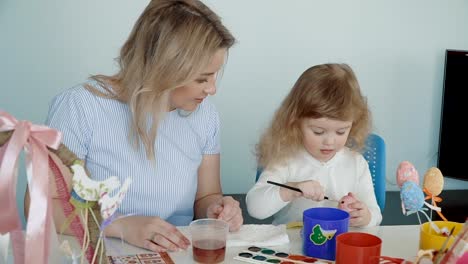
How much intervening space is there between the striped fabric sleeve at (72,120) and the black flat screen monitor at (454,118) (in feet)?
5.82

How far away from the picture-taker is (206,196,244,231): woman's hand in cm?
144

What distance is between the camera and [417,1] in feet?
8.98

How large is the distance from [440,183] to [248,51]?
4.56 feet

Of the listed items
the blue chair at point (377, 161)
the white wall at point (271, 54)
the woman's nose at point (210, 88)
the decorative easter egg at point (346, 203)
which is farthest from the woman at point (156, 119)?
the white wall at point (271, 54)

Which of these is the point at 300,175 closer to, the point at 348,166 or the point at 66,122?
the point at 348,166

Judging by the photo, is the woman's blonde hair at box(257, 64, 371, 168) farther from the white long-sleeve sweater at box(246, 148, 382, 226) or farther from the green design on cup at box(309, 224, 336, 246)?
the green design on cup at box(309, 224, 336, 246)

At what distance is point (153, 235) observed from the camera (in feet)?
4.32

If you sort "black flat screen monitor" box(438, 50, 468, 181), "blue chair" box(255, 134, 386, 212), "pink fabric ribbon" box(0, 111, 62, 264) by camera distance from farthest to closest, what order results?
"black flat screen monitor" box(438, 50, 468, 181) → "blue chair" box(255, 134, 386, 212) → "pink fabric ribbon" box(0, 111, 62, 264)

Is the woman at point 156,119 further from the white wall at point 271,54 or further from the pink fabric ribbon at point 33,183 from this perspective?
the white wall at point 271,54

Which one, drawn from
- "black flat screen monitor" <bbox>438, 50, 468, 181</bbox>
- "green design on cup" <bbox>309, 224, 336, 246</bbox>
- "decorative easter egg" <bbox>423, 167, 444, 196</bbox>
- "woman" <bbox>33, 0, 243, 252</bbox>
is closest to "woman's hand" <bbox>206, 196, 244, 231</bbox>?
"woman" <bbox>33, 0, 243, 252</bbox>

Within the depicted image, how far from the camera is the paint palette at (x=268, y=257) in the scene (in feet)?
4.16

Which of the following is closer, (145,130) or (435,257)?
(435,257)

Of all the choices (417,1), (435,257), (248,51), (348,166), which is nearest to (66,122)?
(348,166)

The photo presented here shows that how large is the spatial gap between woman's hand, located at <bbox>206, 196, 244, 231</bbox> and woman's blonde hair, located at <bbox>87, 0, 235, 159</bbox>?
0.82ft
